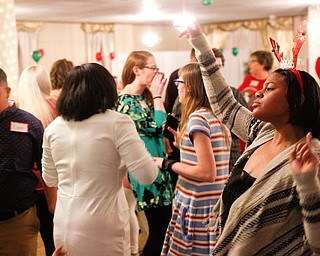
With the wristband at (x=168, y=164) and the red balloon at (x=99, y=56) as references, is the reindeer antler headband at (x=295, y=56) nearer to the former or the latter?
the wristband at (x=168, y=164)

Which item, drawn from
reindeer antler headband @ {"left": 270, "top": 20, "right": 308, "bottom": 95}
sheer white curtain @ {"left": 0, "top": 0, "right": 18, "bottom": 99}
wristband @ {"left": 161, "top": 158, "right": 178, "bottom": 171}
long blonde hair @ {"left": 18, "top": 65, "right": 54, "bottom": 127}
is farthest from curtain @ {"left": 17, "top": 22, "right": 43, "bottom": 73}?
reindeer antler headband @ {"left": 270, "top": 20, "right": 308, "bottom": 95}

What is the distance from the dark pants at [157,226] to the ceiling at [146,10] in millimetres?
5128

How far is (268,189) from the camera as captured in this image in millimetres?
1661

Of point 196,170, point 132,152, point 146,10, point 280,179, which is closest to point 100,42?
point 146,10

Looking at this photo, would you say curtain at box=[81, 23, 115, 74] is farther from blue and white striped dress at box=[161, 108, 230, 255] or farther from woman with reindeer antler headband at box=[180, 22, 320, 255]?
woman with reindeer antler headband at box=[180, 22, 320, 255]

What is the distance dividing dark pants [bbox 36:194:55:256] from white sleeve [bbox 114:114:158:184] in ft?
4.26

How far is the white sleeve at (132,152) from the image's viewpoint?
236 centimetres

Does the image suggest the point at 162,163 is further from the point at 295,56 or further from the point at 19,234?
the point at 295,56

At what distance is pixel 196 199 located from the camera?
286cm

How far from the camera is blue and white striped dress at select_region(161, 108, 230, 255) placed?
9.30ft

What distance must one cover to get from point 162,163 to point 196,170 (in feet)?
0.89

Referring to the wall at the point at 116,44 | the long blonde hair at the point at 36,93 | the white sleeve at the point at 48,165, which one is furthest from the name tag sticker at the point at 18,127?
Result: the wall at the point at 116,44

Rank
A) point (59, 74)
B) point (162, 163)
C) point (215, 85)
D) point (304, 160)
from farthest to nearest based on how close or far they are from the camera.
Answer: point (59, 74)
point (162, 163)
point (215, 85)
point (304, 160)

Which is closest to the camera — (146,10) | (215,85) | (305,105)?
(305,105)
